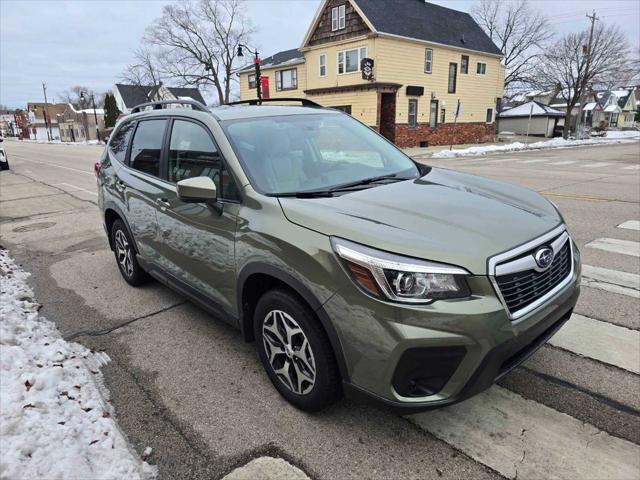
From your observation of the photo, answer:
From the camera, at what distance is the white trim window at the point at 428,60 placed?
28.8 metres

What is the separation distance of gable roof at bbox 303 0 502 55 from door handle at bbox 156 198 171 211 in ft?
81.4

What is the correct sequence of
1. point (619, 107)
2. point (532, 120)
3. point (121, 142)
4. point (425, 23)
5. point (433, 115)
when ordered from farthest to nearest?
point (619, 107) < point (532, 120) < point (433, 115) < point (425, 23) < point (121, 142)

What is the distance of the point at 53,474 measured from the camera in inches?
83.0

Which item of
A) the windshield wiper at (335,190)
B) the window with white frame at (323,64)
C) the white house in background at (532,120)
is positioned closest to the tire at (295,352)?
the windshield wiper at (335,190)

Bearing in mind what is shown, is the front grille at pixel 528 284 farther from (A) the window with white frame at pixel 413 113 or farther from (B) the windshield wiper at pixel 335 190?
(A) the window with white frame at pixel 413 113

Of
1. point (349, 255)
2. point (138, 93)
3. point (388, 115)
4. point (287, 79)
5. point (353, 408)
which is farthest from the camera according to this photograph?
point (138, 93)

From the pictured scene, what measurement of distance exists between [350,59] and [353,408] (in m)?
27.5

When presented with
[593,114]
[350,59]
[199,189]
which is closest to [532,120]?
[593,114]

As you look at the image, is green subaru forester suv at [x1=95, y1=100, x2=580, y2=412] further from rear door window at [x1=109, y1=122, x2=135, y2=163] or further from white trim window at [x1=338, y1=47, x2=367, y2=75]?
white trim window at [x1=338, y1=47, x2=367, y2=75]

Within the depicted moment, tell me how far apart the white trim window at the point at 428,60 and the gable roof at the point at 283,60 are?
8.50 meters

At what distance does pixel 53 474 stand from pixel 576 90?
49590 millimetres

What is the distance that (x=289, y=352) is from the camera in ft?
8.83

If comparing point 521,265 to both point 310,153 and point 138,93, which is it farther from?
point 138,93

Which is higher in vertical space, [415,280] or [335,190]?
[335,190]
